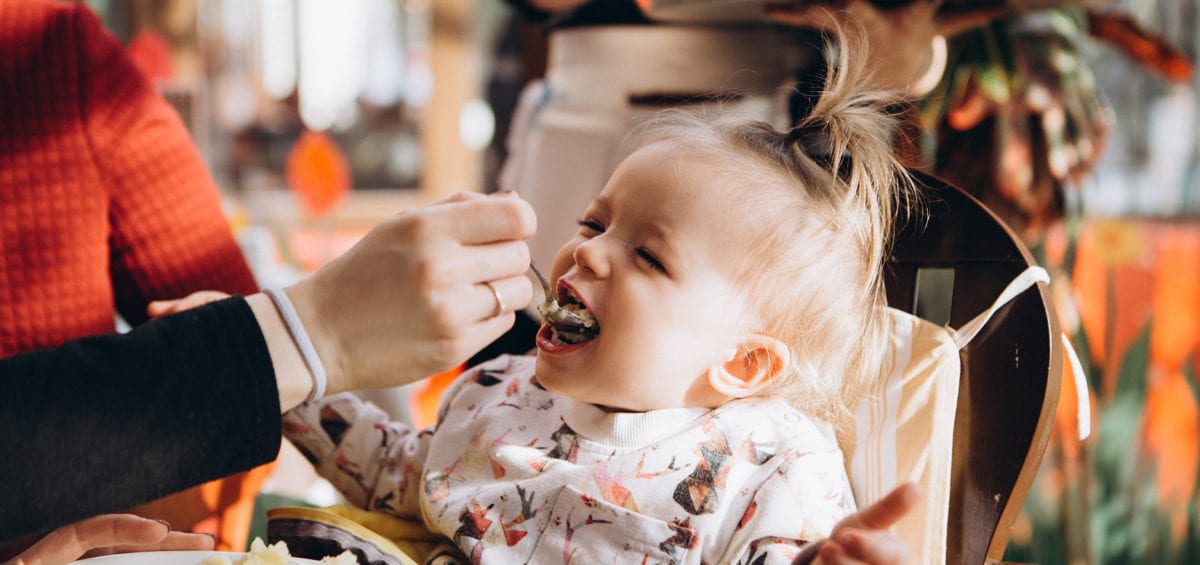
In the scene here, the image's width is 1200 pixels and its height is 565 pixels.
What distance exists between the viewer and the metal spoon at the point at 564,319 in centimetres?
88

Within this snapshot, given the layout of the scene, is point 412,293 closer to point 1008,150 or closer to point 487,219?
point 487,219

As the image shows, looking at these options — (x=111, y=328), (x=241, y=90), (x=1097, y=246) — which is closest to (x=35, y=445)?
(x=111, y=328)

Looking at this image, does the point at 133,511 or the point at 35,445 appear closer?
the point at 35,445

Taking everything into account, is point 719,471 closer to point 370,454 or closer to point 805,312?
point 805,312

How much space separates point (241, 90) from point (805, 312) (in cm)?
446

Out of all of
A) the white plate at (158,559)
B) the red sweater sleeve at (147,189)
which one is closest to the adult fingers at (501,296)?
the white plate at (158,559)

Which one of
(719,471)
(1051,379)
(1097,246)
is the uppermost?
(1051,379)

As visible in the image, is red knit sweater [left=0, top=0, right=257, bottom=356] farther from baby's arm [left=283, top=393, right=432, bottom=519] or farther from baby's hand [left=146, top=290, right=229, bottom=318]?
baby's arm [left=283, top=393, right=432, bottom=519]

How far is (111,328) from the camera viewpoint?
43.9 inches

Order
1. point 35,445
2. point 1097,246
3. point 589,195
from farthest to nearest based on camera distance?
point 1097,246, point 589,195, point 35,445

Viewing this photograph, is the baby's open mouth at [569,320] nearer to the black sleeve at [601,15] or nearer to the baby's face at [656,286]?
the baby's face at [656,286]

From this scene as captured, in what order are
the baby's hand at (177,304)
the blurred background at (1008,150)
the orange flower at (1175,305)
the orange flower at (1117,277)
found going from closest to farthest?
the baby's hand at (177,304)
the blurred background at (1008,150)
the orange flower at (1175,305)
the orange flower at (1117,277)

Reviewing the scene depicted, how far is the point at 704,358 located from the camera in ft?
3.08

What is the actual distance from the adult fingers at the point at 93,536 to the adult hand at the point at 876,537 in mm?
554
